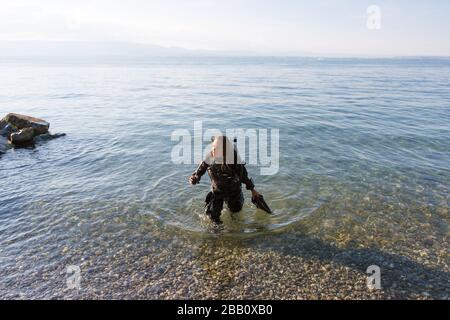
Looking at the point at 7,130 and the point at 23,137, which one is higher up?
the point at 7,130

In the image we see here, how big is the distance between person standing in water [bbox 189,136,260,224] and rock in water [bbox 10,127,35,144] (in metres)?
15.9

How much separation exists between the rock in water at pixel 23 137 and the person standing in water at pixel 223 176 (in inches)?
625

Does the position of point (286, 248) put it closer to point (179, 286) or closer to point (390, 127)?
point (179, 286)

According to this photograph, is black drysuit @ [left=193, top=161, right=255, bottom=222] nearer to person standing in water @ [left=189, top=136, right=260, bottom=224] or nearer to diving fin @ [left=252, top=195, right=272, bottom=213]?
person standing in water @ [left=189, top=136, right=260, bottom=224]

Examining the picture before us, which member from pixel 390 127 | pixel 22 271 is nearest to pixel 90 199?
pixel 22 271

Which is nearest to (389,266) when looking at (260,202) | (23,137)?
(260,202)

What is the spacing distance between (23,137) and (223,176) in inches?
661

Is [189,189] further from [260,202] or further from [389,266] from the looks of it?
[389,266]

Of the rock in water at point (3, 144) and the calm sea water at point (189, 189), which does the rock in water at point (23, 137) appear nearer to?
the rock in water at point (3, 144)

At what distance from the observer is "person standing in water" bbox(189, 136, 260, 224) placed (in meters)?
9.39

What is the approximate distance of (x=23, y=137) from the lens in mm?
20875

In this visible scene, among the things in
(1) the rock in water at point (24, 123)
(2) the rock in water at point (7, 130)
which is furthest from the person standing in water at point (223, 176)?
(2) the rock in water at point (7, 130)

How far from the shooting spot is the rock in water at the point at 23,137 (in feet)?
68.1

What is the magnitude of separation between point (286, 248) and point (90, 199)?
311 inches
